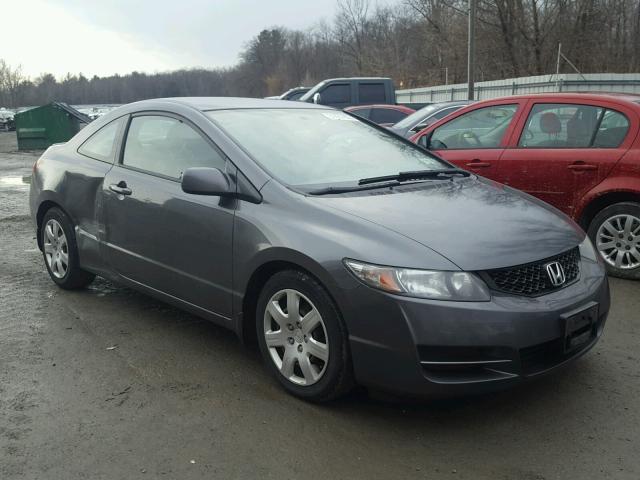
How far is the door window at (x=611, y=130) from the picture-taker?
5.42 m

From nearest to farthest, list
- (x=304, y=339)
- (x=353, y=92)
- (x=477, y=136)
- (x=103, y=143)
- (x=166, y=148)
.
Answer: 1. (x=304, y=339)
2. (x=166, y=148)
3. (x=103, y=143)
4. (x=477, y=136)
5. (x=353, y=92)

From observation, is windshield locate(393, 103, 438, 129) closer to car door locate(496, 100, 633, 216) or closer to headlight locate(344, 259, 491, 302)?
car door locate(496, 100, 633, 216)

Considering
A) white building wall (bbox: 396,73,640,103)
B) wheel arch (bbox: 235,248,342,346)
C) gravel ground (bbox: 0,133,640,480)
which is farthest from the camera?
white building wall (bbox: 396,73,640,103)

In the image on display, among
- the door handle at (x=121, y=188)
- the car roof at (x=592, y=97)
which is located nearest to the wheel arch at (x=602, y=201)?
the car roof at (x=592, y=97)

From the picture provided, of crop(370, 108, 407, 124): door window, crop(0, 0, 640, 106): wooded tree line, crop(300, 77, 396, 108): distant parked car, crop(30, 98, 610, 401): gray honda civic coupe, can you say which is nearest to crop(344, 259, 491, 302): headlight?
crop(30, 98, 610, 401): gray honda civic coupe

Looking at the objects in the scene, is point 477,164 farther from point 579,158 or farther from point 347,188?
point 347,188

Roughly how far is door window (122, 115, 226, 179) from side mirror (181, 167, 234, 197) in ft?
0.70

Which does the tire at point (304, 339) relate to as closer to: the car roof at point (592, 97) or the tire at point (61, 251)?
the tire at point (61, 251)

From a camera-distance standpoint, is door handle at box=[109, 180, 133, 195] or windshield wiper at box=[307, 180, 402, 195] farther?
door handle at box=[109, 180, 133, 195]

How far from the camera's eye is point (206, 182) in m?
3.56

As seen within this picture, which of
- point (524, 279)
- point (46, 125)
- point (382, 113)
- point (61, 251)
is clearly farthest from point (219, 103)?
point (46, 125)

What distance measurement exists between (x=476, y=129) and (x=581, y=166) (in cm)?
127

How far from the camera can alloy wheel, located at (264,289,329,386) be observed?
319 cm

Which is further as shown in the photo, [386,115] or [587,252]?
[386,115]
